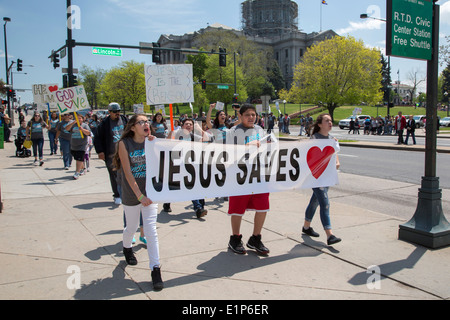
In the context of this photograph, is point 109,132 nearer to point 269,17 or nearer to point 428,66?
point 428,66

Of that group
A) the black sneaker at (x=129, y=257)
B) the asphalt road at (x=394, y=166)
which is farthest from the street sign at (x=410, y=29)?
the asphalt road at (x=394, y=166)

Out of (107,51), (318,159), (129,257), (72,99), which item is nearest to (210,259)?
(129,257)

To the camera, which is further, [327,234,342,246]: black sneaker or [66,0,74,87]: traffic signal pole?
[66,0,74,87]: traffic signal pole

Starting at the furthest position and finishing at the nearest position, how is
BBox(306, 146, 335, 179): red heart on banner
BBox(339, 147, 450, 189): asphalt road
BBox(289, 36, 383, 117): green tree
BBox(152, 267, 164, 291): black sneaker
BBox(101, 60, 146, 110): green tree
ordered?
1. BBox(101, 60, 146, 110): green tree
2. BBox(289, 36, 383, 117): green tree
3. BBox(339, 147, 450, 189): asphalt road
4. BBox(306, 146, 335, 179): red heart on banner
5. BBox(152, 267, 164, 291): black sneaker

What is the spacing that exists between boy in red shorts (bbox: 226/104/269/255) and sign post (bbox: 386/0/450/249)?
201cm

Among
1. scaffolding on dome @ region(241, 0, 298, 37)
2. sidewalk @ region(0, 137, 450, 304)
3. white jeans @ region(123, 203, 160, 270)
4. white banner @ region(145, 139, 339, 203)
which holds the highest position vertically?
scaffolding on dome @ region(241, 0, 298, 37)

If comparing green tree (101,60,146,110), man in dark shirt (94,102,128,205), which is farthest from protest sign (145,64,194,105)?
green tree (101,60,146,110)

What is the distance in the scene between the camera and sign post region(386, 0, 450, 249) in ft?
16.0

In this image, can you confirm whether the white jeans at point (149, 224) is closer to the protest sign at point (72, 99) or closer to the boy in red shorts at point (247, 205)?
the boy in red shorts at point (247, 205)

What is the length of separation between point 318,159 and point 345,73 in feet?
177

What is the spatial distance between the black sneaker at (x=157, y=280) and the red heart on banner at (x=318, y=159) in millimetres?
2577

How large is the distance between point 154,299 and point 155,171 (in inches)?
52.1

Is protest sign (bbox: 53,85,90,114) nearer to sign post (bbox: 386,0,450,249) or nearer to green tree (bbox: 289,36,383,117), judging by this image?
sign post (bbox: 386,0,450,249)

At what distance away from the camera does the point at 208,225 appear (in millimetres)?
5965
